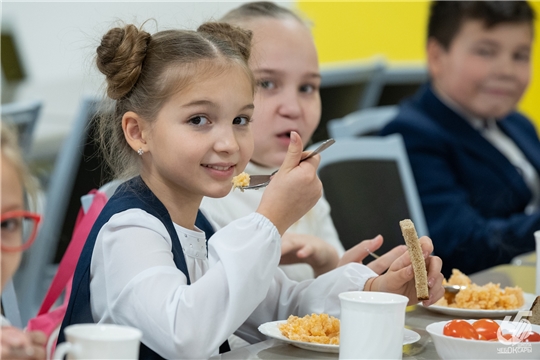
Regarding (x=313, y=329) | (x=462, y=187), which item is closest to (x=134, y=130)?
(x=313, y=329)

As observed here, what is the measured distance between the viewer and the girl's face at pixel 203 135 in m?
1.00

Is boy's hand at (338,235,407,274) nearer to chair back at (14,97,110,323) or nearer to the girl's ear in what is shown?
the girl's ear

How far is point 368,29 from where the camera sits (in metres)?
4.39

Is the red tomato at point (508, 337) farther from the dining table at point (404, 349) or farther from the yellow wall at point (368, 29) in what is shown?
the yellow wall at point (368, 29)

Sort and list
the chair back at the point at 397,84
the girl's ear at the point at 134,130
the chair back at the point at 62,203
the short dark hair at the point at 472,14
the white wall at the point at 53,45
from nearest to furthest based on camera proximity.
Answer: the girl's ear at the point at 134,130
the chair back at the point at 62,203
the short dark hair at the point at 472,14
the white wall at the point at 53,45
the chair back at the point at 397,84

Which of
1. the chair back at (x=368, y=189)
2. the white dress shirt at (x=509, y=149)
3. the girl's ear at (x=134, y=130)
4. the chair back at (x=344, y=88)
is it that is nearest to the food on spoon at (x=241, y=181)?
the girl's ear at (x=134, y=130)

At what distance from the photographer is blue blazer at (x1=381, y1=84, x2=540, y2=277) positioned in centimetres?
218

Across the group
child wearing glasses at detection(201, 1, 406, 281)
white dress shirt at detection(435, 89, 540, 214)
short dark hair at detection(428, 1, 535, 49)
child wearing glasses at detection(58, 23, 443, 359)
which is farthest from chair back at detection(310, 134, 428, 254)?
child wearing glasses at detection(58, 23, 443, 359)

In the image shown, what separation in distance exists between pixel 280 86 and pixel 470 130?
114cm

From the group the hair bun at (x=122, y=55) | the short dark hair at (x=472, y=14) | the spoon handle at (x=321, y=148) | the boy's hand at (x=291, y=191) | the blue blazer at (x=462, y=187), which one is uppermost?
the short dark hair at (x=472, y=14)

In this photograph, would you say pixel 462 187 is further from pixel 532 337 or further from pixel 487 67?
pixel 532 337

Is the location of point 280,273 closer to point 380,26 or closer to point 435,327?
point 435,327

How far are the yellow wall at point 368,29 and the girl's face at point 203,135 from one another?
10.1 feet

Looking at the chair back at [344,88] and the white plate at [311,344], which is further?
the chair back at [344,88]
